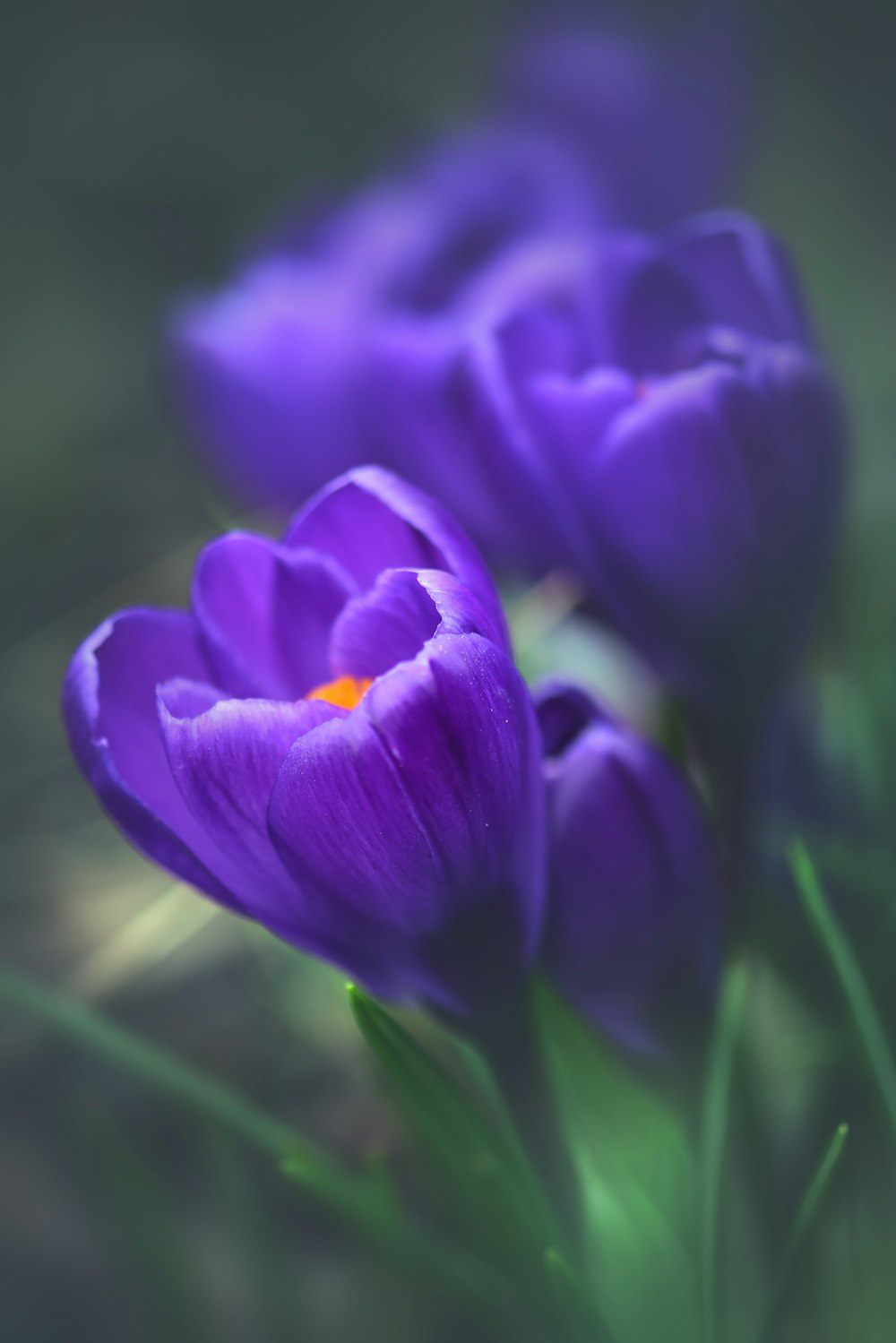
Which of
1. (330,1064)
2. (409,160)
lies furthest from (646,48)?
(330,1064)

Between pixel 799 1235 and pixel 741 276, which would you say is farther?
pixel 741 276

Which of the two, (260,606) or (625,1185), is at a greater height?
(260,606)

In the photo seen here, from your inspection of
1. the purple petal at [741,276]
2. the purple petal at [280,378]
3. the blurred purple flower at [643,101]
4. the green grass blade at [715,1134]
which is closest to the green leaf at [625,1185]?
the green grass blade at [715,1134]

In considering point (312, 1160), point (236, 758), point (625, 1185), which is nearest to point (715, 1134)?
point (625, 1185)

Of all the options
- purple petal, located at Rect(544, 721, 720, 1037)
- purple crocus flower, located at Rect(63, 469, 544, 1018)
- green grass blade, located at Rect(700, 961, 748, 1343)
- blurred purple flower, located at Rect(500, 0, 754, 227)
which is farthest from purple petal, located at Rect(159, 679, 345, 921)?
blurred purple flower, located at Rect(500, 0, 754, 227)

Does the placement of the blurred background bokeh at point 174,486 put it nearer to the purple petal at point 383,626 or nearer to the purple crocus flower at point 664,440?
the purple crocus flower at point 664,440

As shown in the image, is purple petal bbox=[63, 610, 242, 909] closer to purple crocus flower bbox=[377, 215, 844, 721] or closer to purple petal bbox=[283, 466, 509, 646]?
purple petal bbox=[283, 466, 509, 646]

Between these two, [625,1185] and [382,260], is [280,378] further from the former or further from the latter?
[625,1185]
